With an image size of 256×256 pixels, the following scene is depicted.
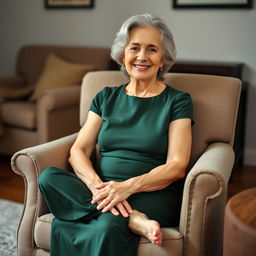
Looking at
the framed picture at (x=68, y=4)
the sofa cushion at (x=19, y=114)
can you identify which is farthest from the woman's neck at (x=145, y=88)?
the framed picture at (x=68, y=4)

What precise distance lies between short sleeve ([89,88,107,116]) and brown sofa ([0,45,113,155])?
1.22 m

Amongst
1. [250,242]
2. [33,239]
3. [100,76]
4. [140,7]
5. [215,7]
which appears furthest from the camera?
[140,7]

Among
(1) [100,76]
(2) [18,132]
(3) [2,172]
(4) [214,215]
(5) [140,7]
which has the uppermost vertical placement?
(5) [140,7]

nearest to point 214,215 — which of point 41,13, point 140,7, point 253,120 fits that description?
point 253,120

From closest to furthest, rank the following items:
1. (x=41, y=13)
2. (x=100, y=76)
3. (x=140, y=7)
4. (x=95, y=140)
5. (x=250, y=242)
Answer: (x=250, y=242) → (x=95, y=140) → (x=100, y=76) → (x=140, y=7) → (x=41, y=13)

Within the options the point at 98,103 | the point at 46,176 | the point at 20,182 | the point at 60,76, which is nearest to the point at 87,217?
the point at 46,176

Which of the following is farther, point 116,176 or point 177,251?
point 116,176

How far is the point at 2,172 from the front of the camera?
3.43m

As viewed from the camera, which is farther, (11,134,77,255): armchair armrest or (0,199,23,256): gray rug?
(0,199,23,256): gray rug

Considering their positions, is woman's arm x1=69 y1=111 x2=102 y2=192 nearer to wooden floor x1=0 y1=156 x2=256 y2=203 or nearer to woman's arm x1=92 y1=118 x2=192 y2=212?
woman's arm x1=92 y1=118 x2=192 y2=212

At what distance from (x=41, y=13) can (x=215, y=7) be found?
1.69 m

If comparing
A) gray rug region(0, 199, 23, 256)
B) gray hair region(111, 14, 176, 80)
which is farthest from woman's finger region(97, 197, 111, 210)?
gray rug region(0, 199, 23, 256)

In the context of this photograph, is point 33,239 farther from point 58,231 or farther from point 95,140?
point 95,140

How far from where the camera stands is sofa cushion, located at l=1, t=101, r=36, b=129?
10.9 ft
